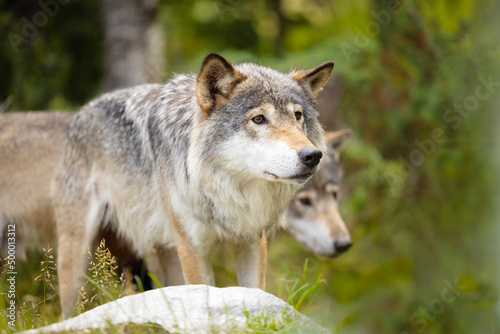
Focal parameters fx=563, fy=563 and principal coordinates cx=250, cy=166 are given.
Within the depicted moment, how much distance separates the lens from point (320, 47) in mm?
7574

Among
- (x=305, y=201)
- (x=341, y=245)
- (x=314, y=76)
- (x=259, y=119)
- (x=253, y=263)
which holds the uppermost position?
(x=314, y=76)

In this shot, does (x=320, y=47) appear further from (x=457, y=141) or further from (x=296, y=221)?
(x=296, y=221)

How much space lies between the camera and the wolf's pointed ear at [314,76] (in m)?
3.84

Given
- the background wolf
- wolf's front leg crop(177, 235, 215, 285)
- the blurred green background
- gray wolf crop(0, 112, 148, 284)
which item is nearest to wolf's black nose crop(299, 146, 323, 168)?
wolf's front leg crop(177, 235, 215, 285)

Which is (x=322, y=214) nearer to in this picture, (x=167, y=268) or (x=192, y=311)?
(x=167, y=268)

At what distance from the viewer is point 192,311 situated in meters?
2.91

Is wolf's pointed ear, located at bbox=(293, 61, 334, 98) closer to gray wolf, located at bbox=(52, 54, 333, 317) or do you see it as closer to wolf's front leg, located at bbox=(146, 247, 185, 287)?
gray wolf, located at bbox=(52, 54, 333, 317)

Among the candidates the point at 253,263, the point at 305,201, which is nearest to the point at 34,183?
the point at 253,263

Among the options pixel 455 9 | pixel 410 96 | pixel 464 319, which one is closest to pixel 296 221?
pixel 464 319

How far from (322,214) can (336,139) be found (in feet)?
2.62

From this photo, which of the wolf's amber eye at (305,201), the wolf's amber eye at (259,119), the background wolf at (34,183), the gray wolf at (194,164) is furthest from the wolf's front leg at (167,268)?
the wolf's amber eye at (259,119)

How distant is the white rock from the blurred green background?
12.0 ft

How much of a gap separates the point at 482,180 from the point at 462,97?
3.67 ft

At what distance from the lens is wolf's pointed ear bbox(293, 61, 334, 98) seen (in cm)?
384
